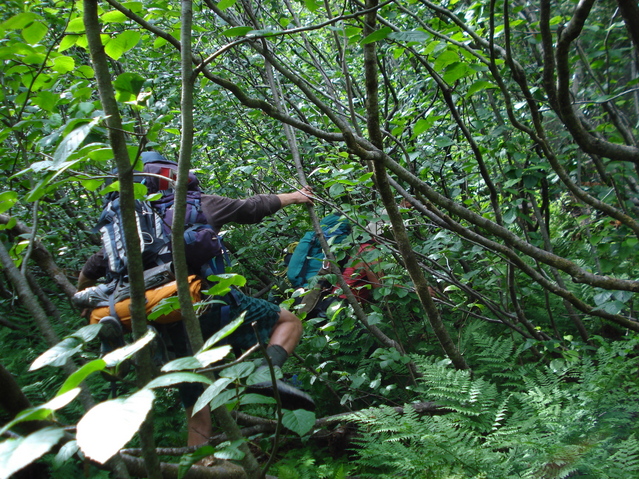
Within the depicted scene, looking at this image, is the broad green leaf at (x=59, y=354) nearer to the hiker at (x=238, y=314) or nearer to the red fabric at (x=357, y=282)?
the hiker at (x=238, y=314)

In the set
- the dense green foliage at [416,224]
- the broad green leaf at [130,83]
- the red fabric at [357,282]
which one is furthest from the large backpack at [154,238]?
the broad green leaf at [130,83]

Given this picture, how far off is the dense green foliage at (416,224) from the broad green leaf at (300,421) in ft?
0.06

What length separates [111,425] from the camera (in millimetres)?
543

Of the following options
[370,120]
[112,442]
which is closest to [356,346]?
[370,120]

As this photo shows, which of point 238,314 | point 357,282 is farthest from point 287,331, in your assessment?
point 357,282

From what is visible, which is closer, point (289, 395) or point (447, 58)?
point (447, 58)

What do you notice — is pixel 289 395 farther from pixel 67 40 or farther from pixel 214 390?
pixel 67 40

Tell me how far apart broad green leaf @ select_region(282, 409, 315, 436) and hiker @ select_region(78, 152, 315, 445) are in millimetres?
1435

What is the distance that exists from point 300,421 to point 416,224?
1719 mm

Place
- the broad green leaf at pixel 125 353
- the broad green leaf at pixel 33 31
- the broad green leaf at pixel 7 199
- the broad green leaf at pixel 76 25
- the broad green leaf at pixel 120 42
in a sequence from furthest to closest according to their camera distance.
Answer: the broad green leaf at pixel 76 25 < the broad green leaf at pixel 120 42 < the broad green leaf at pixel 33 31 < the broad green leaf at pixel 7 199 < the broad green leaf at pixel 125 353

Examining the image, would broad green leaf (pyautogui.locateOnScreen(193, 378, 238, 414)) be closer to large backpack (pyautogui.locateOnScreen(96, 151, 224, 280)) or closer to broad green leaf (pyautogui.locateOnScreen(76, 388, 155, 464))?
broad green leaf (pyautogui.locateOnScreen(76, 388, 155, 464))

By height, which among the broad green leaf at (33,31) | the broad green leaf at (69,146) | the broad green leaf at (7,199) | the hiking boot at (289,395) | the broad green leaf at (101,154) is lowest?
the hiking boot at (289,395)

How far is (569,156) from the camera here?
10.5 ft

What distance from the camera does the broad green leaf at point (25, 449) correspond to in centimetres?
53
